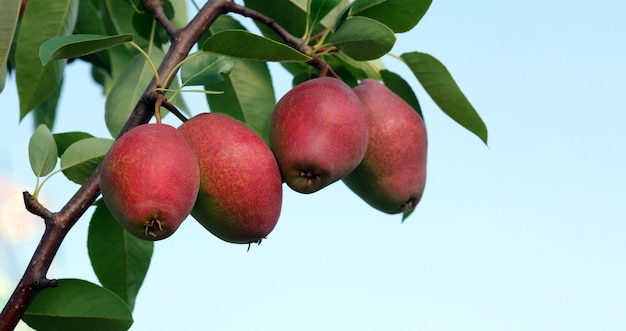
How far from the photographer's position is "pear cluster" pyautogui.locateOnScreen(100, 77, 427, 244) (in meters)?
1.02

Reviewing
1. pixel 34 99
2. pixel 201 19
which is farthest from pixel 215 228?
pixel 34 99

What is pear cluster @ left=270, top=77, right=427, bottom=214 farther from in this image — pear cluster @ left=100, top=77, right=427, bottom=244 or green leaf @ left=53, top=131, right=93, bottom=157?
green leaf @ left=53, top=131, right=93, bottom=157

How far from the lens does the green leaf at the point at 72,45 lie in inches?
40.7

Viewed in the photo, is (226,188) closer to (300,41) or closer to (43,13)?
(300,41)

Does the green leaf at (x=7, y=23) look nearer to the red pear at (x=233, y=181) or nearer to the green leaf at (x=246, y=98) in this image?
the green leaf at (x=246, y=98)

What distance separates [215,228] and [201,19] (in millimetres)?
314

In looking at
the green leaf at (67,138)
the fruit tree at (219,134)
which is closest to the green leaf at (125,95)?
the fruit tree at (219,134)

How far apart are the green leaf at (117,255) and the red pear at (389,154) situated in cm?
34

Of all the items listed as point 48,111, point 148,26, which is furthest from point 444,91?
point 48,111

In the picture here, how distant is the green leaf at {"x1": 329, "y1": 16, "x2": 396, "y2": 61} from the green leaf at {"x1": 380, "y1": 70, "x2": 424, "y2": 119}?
22 centimetres

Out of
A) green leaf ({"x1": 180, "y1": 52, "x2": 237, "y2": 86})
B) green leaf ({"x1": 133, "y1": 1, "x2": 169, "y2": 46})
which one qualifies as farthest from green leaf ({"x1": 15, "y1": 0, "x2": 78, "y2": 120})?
green leaf ({"x1": 180, "y1": 52, "x2": 237, "y2": 86})

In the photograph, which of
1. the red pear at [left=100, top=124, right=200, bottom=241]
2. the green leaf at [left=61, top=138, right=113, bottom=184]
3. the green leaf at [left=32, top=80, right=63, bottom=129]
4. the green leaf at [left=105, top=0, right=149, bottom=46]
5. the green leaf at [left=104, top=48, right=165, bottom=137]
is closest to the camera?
the red pear at [left=100, top=124, right=200, bottom=241]

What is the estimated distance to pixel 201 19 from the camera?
126 centimetres

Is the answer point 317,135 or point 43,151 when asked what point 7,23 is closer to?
point 43,151
